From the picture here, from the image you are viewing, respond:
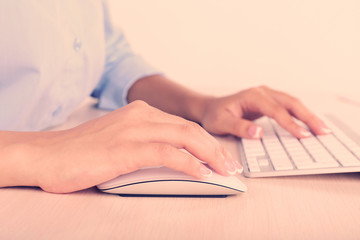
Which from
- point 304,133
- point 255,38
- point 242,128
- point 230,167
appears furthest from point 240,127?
point 255,38

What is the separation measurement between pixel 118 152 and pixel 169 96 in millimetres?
492

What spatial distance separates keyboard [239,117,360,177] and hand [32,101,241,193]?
8 cm

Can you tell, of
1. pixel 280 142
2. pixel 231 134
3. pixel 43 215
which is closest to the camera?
pixel 43 215

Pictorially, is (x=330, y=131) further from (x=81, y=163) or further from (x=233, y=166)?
(x=81, y=163)

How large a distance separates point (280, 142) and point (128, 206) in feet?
1.04

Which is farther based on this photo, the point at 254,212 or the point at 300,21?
the point at 300,21

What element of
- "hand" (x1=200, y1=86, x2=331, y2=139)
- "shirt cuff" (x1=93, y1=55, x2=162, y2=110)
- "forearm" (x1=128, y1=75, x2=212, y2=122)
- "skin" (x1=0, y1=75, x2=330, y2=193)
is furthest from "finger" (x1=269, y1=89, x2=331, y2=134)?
"shirt cuff" (x1=93, y1=55, x2=162, y2=110)

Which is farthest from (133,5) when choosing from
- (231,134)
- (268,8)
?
(231,134)

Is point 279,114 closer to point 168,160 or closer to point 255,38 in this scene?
point 168,160

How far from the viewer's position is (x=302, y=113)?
720mm

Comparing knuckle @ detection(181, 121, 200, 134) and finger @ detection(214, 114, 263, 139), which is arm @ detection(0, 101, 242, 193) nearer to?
knuckle @ detection(181, 121, 200, 134)

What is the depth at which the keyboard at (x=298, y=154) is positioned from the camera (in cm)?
52

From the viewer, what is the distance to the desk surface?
0.37m

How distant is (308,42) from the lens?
1691 millimetres
